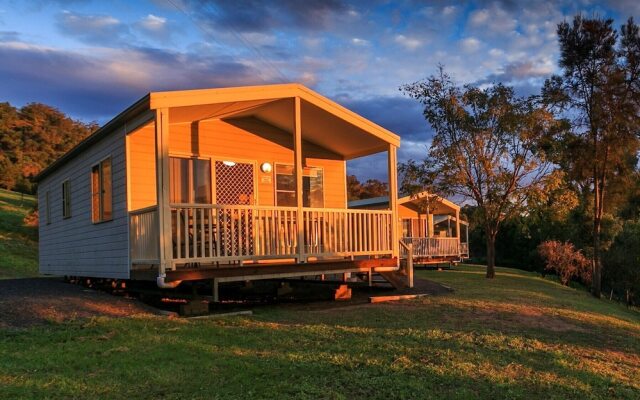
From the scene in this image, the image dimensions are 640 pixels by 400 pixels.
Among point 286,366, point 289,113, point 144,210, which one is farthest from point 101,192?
point 286,366

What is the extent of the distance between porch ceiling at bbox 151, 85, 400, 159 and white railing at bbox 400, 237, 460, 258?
1318cm

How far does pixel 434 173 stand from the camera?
20109 mm

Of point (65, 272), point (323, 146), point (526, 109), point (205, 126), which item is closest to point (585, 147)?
point (526, 109)

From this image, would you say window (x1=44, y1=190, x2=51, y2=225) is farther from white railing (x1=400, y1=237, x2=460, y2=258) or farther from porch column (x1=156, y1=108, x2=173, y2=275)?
white railing (x1=400, y1=237, x2=460, y2=258)

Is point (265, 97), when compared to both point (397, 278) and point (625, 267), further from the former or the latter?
point (625, 267)

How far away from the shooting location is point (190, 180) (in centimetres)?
1114

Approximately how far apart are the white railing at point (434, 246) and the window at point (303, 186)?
41.0 feet

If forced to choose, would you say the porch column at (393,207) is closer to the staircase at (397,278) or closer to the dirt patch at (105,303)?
the staircase at (397,278)

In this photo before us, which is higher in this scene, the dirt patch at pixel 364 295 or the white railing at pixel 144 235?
the white railing at pixel 144 235

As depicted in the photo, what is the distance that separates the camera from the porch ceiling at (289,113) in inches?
369

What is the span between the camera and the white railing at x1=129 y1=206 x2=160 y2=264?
853 centimetres

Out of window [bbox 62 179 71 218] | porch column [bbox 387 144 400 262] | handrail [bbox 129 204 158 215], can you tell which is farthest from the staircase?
window [bbox 62 179 71 218]

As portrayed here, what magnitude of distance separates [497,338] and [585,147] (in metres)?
15.2

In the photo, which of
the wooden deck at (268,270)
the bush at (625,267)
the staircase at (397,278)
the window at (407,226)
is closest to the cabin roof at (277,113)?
the wooden deck at (268,270)
